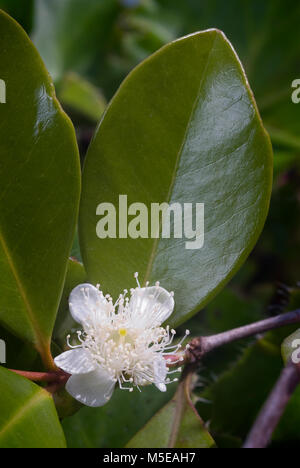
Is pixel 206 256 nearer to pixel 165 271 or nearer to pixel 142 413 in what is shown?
pixel 165 271

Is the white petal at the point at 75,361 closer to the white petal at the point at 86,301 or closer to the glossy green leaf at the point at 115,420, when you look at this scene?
the white petal at the point at 86,301

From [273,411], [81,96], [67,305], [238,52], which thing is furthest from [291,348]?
[238,52]

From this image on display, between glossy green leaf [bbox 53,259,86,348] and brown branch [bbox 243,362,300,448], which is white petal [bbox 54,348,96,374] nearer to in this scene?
glossy green leaf [bbox 53,259,86,348]

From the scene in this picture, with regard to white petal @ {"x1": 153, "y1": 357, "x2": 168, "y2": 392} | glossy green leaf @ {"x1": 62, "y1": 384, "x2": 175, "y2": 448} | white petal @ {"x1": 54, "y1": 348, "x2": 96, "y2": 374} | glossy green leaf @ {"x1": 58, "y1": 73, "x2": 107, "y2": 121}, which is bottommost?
glossy green leaf @ {"x1": 62, "y1": 384, "x2": 175, "y2": 448}

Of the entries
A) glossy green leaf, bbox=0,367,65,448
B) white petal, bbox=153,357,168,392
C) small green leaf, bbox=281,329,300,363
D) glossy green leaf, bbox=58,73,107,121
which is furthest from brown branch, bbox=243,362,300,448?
glossy green leaf, bbox=58,73,107,121
